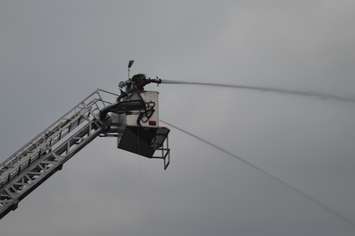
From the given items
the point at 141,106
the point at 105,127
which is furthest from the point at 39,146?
the point at 141,106

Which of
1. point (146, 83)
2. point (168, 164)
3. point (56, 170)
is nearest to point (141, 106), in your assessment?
point (146, 83)

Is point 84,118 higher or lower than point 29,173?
higher

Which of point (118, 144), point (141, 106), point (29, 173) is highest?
point (141, 106)

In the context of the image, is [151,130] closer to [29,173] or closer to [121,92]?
[121,92]

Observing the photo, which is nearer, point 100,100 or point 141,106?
point 141,106

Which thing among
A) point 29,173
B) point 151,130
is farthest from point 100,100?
point 29,173

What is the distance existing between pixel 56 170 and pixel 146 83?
5.70 meters

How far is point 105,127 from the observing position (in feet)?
88.8

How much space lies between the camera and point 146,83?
26.5 metres

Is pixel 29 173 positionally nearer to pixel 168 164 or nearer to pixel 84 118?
pixel 84 118

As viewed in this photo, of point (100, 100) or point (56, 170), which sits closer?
point (56, 170)

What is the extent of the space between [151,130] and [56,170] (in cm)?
467

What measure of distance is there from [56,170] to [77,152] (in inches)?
51.1

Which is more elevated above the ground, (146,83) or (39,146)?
(146,83)
